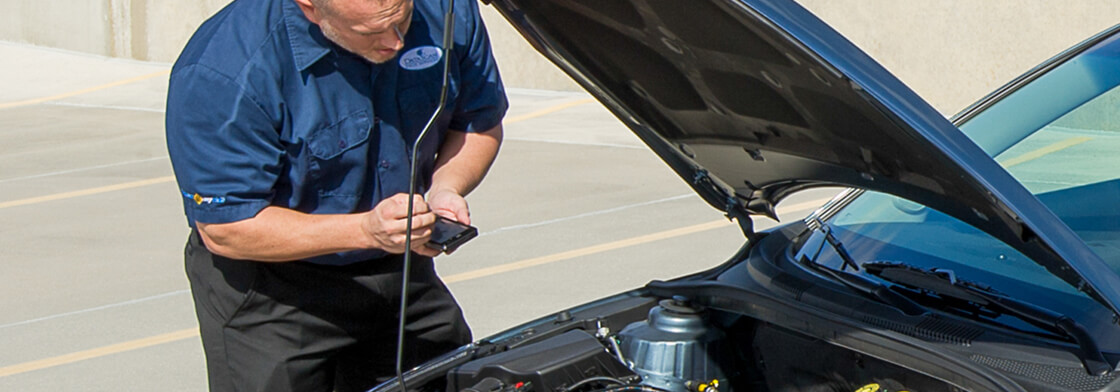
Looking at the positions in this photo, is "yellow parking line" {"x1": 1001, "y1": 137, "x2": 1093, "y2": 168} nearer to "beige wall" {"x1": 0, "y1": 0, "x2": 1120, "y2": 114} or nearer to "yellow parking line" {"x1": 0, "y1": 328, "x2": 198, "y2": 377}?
"yellow parking line" {"x1": 0, "y1": 328, "x2": 198, "y2": 377}

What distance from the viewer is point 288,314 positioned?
270 cm

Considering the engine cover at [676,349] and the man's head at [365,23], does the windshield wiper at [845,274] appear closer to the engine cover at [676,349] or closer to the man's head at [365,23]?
the engine cover at [676,349]

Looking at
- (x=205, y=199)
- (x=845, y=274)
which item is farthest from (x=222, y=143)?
(x=845, y=274)

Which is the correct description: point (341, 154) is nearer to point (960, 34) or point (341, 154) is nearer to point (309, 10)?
point (309, 10)

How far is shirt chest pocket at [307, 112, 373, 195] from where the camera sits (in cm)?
252

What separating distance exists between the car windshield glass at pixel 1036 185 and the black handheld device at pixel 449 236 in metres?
0.75

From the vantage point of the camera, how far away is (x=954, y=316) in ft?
6.75

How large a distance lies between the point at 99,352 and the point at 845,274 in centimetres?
334

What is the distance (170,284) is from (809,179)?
3.91m

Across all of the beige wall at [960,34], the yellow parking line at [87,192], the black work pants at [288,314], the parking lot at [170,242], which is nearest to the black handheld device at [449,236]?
the black work pants at [288,314]

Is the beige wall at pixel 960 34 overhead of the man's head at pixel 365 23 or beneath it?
beneath

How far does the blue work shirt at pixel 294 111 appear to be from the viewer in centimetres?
243

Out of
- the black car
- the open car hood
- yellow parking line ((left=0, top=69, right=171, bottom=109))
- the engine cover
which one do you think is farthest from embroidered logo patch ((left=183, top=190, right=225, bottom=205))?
yellow parking line ((left=0, top=69, right=171, bottom=109))

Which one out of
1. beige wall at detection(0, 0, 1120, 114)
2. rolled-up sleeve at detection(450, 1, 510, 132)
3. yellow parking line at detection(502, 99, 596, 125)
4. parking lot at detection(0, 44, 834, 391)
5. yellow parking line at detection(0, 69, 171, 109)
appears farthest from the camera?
yellow parking line at detection(0, 69, 171, 109)
